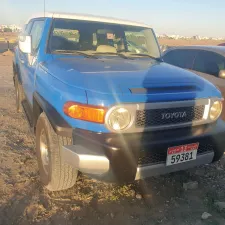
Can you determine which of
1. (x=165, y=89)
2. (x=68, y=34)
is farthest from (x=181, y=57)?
(x=165, y=89)

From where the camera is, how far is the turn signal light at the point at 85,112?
2456mm

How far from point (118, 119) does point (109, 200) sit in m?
1.07

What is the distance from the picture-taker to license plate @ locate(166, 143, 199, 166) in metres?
2.71

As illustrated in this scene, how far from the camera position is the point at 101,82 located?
2623mm

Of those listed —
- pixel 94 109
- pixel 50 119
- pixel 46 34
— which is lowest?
pixel 50 119

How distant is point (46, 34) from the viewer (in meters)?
3.67

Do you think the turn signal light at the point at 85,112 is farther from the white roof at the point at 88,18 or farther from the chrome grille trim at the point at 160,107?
the white roof at the point at 88,18

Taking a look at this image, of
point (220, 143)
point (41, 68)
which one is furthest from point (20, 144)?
point (220, 143)

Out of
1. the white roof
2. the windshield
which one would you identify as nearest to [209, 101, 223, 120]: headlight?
the windshield

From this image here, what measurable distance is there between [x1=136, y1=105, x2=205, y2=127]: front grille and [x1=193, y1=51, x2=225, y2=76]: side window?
2.62m

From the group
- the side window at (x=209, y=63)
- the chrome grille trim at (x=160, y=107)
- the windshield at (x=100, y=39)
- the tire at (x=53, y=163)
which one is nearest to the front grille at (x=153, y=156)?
the chrome grille trim at (x=160, y=107)

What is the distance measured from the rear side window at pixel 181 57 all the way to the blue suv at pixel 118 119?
2.55m

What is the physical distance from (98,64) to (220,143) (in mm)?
1683

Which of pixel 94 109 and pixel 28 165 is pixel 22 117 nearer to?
pixel 28 165
